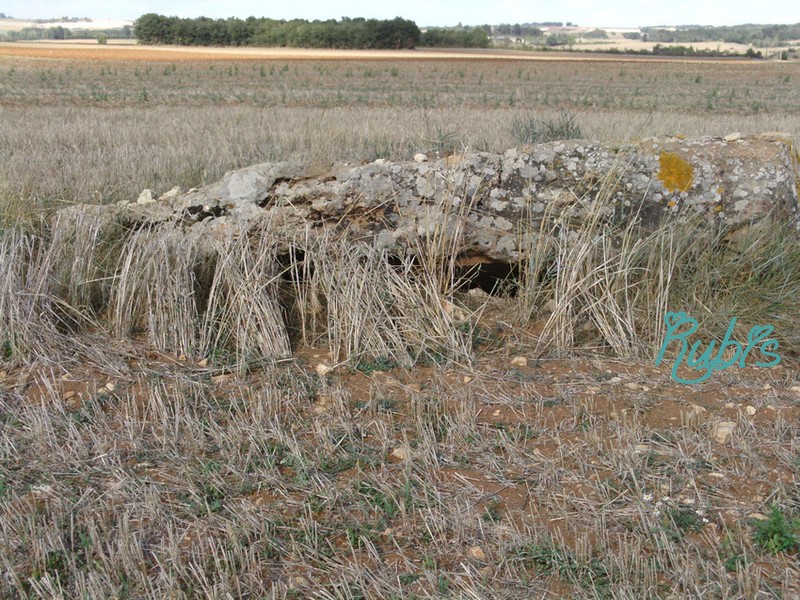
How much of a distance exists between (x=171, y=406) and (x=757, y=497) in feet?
8.58

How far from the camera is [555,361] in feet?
13.8

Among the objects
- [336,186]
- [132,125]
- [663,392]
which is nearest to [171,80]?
[132,125]

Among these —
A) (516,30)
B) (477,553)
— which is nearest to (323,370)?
(477,553)

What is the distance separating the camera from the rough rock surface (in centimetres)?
483

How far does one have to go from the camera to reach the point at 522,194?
4879mm

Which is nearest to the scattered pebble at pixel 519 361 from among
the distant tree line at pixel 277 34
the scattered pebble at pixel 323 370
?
the scattered pebble at pixel 323 370

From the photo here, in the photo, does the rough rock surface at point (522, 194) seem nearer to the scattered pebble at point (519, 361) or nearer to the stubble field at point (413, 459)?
the stubble field at point (413, 459)

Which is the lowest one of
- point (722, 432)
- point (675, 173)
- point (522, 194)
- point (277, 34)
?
point (722, 432)

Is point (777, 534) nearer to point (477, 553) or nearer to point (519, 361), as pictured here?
point (477, 553)

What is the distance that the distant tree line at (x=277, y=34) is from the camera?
6169 cm

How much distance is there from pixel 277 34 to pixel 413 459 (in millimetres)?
64760

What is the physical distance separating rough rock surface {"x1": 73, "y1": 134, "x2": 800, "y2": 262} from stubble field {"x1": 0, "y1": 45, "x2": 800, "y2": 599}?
327mm

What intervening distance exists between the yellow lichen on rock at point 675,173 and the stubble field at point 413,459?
0.43 meters

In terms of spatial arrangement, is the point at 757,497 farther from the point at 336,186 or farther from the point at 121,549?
the point at 336,186
